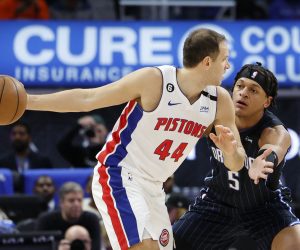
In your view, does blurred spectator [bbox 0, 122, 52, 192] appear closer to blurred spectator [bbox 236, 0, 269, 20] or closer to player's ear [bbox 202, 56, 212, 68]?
blurred spectator [bbox 236, 0, 269, 20]

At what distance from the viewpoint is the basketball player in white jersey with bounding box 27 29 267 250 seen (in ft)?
17.3

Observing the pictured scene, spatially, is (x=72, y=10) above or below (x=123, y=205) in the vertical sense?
above

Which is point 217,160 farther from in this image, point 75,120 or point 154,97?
point 75,120

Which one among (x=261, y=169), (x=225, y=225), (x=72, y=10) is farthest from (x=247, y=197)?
(x=72, y=10)

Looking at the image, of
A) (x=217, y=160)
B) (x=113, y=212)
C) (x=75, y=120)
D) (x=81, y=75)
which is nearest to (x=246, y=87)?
(x=217, y=160)

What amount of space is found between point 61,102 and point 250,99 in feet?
4.80

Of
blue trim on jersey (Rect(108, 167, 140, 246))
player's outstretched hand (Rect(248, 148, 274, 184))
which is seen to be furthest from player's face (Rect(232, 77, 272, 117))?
blue trim on jersey (Rect(108, 167, 140, 246))

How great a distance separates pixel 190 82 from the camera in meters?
5.45

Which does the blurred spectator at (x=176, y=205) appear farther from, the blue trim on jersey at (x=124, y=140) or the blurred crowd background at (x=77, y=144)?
the blue trim on jersey at (x=124, y=140)

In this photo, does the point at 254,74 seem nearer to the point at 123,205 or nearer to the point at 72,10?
the point at 123,205

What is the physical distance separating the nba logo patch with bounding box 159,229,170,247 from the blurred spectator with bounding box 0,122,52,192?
5309 mm

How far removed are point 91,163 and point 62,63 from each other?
1.31 meters

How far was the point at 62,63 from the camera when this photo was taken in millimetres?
10711

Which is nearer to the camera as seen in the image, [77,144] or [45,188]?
[45,188]
